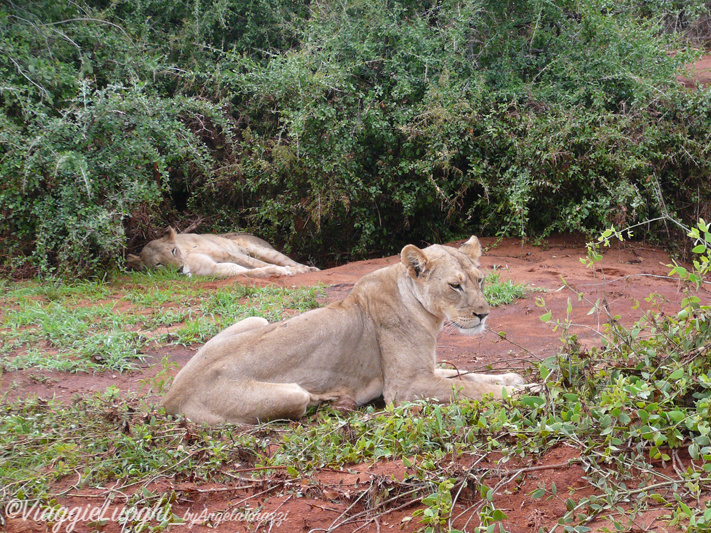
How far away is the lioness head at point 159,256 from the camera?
10.1 meters

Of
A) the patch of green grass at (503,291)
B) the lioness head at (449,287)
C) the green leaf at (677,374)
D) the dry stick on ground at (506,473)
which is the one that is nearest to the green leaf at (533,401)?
the dry stick on ground at (506,473)

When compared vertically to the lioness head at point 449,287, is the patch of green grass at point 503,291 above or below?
below

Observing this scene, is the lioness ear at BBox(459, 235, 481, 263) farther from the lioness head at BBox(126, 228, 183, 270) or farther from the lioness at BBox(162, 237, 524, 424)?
the lioness head at BBox(126, 228, 183, 270)

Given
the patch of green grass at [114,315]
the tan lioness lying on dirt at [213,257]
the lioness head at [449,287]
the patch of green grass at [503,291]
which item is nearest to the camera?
the lioness head at [449,287]

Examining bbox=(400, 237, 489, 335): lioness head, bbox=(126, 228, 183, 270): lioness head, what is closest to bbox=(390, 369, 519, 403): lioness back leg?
bbox=(400, 237, 489, 335): lioness head

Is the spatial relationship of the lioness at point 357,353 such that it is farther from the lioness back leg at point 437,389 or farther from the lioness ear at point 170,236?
the lioness ear at point 170,236

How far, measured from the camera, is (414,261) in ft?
16.9

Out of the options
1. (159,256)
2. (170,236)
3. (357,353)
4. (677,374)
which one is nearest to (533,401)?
(677,374)

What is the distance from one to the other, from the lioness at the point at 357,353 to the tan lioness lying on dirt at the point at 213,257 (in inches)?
190

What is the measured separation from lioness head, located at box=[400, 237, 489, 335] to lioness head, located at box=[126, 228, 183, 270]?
225 inches

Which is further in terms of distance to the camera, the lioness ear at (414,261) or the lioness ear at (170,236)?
the lioness ear at (170,236)

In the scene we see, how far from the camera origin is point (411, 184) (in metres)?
10.4

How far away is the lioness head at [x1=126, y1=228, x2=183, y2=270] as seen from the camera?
10086mm

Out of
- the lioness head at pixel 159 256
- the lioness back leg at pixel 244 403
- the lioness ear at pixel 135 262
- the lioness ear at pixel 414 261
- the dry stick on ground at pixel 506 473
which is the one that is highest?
the lioness ear at pixel 414 261
